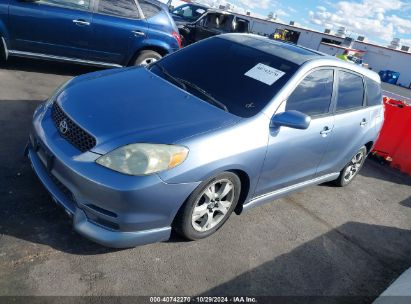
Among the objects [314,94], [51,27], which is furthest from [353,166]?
[51,27]

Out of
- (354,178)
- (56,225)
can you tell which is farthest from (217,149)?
(354,178)

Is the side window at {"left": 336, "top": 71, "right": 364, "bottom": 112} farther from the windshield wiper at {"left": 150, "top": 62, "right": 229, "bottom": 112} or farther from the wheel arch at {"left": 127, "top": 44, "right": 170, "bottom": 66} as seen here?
the wheel arch at {"left": 127, "top": 44, "right": 170, "bottom": 66}

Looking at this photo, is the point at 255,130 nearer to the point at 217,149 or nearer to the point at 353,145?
the point at 217,149

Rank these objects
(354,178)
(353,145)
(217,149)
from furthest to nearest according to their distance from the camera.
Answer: (354,178)
(353,145)
(217,149)

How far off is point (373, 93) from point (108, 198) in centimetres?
405

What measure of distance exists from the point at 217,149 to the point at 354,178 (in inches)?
144

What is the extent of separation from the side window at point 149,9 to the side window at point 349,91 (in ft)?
15.0

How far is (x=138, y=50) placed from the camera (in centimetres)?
768

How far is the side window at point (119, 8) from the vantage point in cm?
726

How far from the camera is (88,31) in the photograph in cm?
705

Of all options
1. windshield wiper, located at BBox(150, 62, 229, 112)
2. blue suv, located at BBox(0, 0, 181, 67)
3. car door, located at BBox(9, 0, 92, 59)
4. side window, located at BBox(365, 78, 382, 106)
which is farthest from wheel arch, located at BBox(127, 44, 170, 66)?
side window, located at BBox(365, 78, 382, 106)

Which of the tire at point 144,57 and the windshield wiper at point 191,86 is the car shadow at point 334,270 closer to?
the windshield wiper at point 191,86

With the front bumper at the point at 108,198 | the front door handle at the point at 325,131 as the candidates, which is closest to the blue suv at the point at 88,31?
the front bumper at the point at 108,198

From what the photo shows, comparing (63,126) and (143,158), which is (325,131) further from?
(63,126)
